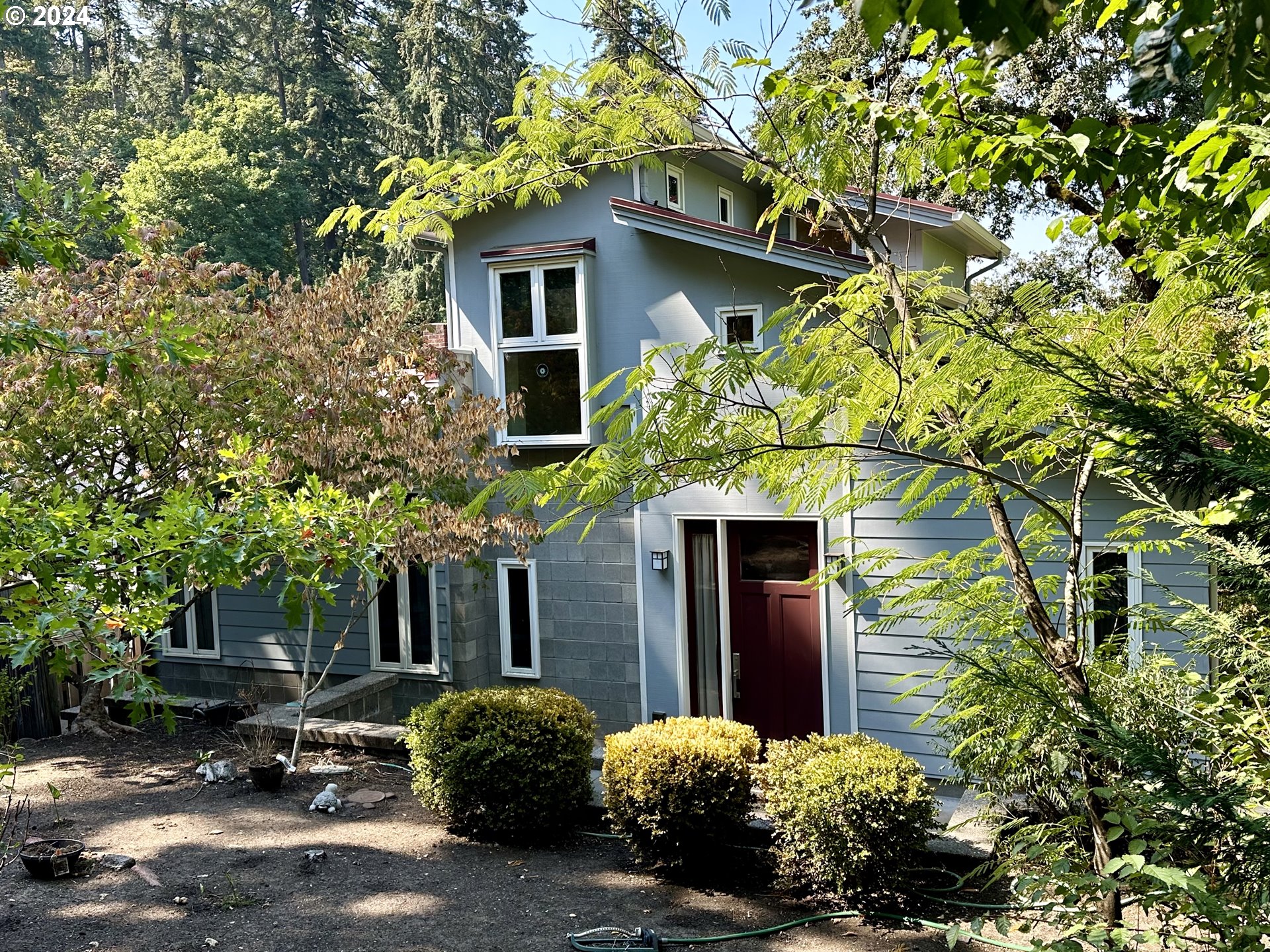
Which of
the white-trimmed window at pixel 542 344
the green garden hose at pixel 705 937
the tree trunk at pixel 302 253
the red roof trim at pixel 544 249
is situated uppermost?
the tree trunk at pixel 302 253

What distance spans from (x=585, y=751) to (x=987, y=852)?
2.94 meters

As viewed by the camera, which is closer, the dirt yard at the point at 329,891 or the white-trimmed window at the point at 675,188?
the dirt yard at the point at 329,891

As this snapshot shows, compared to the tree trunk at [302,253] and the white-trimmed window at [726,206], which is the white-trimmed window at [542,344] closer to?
the white-trimmed window at [726,206]

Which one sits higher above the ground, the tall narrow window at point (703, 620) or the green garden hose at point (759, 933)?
the tall narrow window at point (703, 620)

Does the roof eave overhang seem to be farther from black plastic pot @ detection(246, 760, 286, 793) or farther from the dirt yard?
black plastic pot @ detection(246, 760, 286, 793)

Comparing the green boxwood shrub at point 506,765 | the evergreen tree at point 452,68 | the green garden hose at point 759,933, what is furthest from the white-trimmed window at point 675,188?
the evergreen tree at point 452,68

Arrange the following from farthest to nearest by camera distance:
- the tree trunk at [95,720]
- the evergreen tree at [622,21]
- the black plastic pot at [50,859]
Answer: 1. the tree trunk at [95,720]
2. the black plastic pot at [50,859]
3. the evergreen tree at [622,21]

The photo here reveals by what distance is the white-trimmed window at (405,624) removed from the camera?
40.7ft

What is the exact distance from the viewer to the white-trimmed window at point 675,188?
1276 cm

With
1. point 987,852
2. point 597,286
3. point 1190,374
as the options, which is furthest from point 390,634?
point 1190,374

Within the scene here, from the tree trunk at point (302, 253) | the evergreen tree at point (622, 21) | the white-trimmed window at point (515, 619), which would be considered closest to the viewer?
the evergreen tree at point (622, 21)

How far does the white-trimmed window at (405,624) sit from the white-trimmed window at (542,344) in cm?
234

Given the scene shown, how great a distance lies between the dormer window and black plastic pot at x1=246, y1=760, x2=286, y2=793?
9543mm

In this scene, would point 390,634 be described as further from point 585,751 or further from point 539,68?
point 539,68
